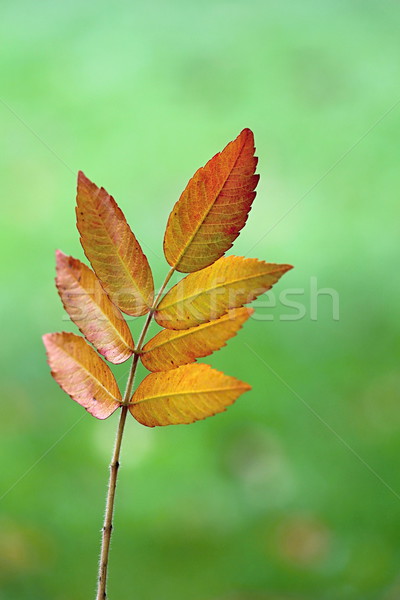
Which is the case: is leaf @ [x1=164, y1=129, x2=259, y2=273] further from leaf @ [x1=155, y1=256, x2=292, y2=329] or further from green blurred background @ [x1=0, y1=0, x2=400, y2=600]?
green blurred background @ [x1=0, y1=0, x2=400, y2=600]

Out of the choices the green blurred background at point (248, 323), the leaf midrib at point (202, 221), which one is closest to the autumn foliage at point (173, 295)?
the leaf midrib at point (202, 221)

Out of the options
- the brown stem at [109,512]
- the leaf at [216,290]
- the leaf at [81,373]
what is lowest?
the brown stem at [109,512]

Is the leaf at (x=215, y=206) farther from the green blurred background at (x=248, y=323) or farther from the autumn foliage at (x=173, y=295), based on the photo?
the green blurred background at (x=248, y=323)

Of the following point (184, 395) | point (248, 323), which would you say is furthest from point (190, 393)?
point (248, 323)

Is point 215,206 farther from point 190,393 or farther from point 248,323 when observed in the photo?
point 248,323

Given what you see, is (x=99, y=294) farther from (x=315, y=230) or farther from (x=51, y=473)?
(x=315, y=230)

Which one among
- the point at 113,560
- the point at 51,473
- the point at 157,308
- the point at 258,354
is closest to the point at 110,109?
the point at 258,354
